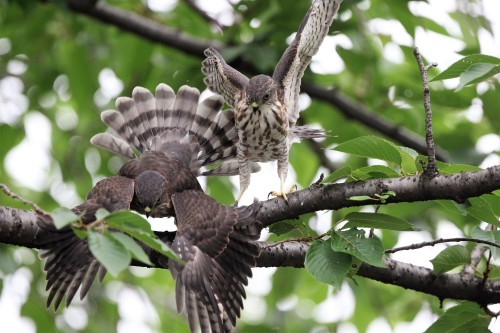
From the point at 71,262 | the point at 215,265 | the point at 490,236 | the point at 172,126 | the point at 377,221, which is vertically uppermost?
the point at 490,236

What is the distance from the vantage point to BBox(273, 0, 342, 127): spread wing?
4.94m

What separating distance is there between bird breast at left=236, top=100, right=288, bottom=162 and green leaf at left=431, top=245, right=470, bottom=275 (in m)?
1.71

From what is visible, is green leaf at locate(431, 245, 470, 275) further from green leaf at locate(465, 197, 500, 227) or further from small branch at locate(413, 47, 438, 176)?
small branch at locate(413, 47, 438, 176)

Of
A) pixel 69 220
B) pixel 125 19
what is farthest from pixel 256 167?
pixel 69 220

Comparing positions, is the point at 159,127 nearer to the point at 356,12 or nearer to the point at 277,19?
the point at 277,19

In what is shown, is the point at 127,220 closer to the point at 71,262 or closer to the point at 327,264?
the point at 327,264

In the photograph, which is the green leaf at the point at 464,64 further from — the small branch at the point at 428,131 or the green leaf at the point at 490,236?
the green leaf at the point at 490,236

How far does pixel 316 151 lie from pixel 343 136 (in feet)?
1.97

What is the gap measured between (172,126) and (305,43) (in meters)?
1.74

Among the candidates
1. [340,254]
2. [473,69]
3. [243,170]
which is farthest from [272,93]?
[473,69]

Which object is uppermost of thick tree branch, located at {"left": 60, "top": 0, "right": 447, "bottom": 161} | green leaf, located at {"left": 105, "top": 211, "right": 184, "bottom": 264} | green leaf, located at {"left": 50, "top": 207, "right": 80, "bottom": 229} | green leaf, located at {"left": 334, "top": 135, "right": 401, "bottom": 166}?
green leaf, located at {"left": 334, "top": 135, "right": 401, "bottom": 166}

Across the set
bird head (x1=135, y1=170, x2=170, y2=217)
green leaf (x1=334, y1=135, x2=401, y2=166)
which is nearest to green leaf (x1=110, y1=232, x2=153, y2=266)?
green leaf (x1=334, y1=135, x2=401, y2=166)

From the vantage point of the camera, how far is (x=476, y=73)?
3.04 m

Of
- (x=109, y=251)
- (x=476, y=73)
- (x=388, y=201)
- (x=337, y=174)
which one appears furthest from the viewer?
(x=388, y=201)
